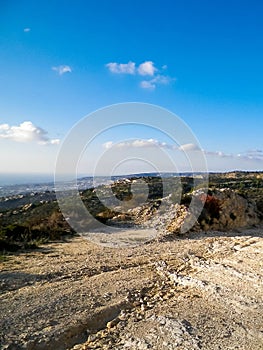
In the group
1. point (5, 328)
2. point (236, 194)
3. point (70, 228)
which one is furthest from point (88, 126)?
point (236, 194)

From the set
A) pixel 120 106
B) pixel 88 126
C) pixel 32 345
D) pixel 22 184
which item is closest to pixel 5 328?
pixel 32 345

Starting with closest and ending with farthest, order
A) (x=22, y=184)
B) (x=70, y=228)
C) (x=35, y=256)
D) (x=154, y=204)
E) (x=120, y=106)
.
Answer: (x=35, y=256) < (x=120, y=106) < (x=70, y=228) < (x=154, y=204) < (x=22, y=184)

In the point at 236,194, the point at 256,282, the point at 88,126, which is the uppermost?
the point at 88,126

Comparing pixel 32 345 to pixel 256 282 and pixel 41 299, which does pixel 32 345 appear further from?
pixel 256 282

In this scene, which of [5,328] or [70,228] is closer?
[5,328]

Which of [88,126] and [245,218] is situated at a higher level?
[88,126]

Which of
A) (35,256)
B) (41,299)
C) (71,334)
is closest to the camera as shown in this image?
(71,334)

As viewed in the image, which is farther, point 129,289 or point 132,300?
point 129,289
